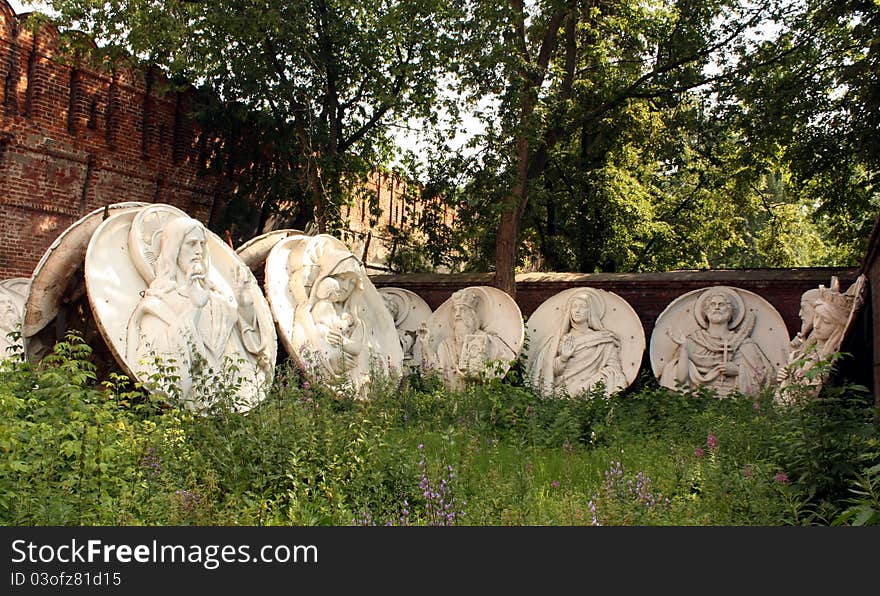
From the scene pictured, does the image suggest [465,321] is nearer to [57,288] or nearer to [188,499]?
[57,288]

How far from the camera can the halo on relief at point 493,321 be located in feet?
40.8

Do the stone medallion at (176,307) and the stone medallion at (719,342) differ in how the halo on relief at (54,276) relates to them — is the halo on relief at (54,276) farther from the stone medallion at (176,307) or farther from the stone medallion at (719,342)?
the stone medallion at (719,342)

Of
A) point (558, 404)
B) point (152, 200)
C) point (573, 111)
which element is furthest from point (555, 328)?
point (152, 200)

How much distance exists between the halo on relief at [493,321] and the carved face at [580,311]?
695 mm

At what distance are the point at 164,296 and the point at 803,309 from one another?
6664mm

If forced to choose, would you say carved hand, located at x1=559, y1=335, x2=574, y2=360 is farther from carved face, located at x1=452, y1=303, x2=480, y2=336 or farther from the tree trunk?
A: the tree trunk

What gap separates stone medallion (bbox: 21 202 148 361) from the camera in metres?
9.04

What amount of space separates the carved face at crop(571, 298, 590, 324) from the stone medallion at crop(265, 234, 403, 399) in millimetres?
2345

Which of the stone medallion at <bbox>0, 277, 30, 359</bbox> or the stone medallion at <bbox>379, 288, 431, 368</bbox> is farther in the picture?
the stone medallion at <bbox>379, 288, 431, 368</bbox>

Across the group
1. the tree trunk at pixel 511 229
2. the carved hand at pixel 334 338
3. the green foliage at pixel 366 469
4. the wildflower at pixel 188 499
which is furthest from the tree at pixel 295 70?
the wildflower at pixel 188 499

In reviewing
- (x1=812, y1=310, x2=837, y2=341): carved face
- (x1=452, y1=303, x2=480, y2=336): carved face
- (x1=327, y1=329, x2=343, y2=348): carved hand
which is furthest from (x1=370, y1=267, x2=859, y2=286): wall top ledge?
(x1=327, y1=329, x2=343, y2=348): carved hand

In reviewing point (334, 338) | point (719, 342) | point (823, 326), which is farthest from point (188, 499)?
point (719, 342)

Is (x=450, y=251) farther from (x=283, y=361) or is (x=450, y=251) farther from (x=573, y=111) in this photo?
(x=283, y=361)

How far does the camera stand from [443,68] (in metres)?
13.8
